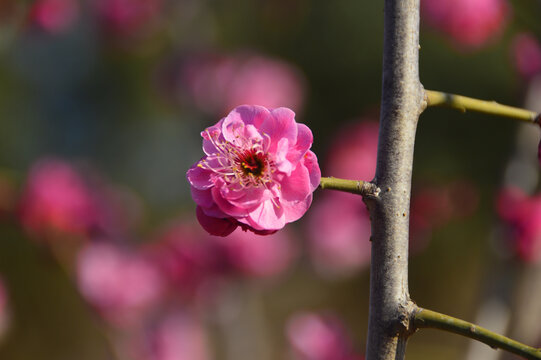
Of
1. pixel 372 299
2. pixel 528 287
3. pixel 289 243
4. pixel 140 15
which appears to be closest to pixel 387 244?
pixel 372 299

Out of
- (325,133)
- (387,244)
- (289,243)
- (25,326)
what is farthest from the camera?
(325,133)

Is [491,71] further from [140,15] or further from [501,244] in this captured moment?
[501,244]

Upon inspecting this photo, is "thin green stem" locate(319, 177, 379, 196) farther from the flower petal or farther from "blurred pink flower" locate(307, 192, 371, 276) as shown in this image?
"blurred pink flower" locate(307, 192, 371, 276)

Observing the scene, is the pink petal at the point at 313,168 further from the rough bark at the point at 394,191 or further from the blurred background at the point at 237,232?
the blurred background at the point at 237,232

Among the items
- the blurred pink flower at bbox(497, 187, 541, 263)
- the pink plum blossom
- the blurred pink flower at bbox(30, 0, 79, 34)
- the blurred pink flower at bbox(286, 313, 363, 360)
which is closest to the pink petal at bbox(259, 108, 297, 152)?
the pink plum blossom

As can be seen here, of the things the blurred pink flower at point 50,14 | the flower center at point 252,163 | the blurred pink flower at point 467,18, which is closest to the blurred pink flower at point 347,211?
the blurred pink flower at point 467,18

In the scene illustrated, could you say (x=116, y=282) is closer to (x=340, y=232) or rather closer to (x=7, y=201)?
(x=7, y=201)
